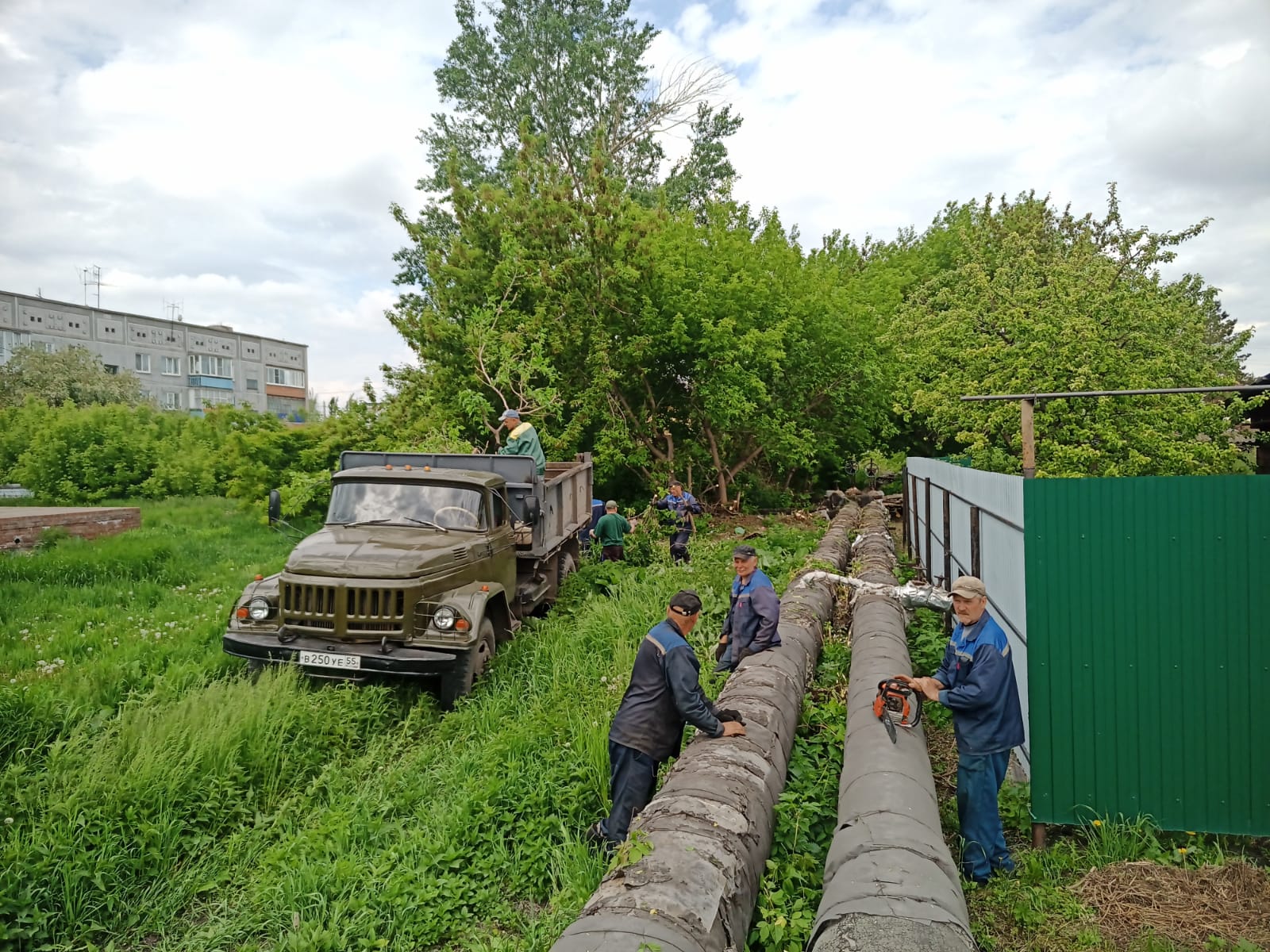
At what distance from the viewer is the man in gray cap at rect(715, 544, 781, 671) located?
6.12 meters

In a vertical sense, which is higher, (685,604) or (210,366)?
(210,366)

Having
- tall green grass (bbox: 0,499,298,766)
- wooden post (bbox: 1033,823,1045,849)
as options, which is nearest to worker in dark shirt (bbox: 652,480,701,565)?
tall green grass (bbox: 0,499,298,766)

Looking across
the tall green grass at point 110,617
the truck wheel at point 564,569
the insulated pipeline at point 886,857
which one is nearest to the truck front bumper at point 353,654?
the tall green grass at point 110,617

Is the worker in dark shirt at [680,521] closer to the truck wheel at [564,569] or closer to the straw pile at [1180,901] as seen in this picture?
the truck wheel at [564,569]

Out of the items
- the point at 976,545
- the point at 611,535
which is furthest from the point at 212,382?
the point at 976,545

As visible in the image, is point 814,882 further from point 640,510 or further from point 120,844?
point 640,510

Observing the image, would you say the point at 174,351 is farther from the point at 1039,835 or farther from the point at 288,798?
the point at 1039,835

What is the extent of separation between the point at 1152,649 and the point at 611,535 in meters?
8.58

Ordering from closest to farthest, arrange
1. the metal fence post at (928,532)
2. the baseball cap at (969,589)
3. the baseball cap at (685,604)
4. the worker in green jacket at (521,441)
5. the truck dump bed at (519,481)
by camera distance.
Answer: the baseball cap at (969,589) < the baseball cap at (685,604) < the truck dump bed at (519,481) < the worker in green jacket at (521,441) < the metal fence post at (928,532)

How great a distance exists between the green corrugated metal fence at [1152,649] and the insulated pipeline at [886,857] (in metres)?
0.83

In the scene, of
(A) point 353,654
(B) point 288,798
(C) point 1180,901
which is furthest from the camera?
(A) point 353,654

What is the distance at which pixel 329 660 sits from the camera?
21.0ft

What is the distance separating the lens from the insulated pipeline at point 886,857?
2.94m

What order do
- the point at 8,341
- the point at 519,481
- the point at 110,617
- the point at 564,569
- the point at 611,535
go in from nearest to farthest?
the point at 519,481 < the point at 110,617 < the point at 564,569 < the point at 611,535 < the point at 8,341
